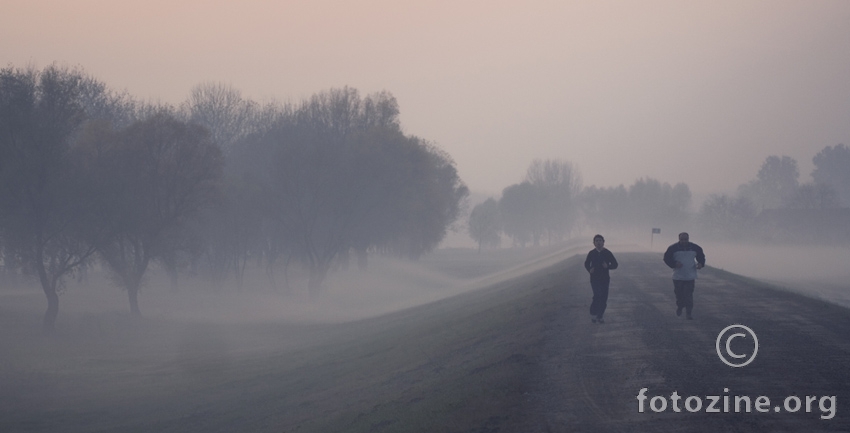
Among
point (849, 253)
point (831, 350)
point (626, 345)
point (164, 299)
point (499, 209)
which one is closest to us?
point (831, 350)

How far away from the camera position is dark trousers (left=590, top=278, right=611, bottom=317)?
21.1m

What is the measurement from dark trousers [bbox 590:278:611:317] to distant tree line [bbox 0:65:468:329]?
34.8 metres

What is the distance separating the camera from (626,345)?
18531 mm

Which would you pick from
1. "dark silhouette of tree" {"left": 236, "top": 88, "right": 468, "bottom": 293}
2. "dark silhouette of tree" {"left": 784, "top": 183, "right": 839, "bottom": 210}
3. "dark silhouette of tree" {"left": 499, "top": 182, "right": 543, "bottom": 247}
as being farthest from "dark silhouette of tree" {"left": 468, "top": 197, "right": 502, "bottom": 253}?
"dark silhouette of tree" {"left": 236, "top": 88, "right": 468, "bottom": 293}

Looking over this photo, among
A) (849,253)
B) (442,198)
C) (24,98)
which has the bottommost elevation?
(849,253)

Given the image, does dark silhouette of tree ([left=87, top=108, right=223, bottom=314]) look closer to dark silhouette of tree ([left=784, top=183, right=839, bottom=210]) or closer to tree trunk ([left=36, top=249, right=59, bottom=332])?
tree trunk ([left=36, top=249, right=59, bottom=332])

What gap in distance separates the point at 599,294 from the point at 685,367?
18.3 feet

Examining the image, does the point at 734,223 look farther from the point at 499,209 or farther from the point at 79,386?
the point at 79,386

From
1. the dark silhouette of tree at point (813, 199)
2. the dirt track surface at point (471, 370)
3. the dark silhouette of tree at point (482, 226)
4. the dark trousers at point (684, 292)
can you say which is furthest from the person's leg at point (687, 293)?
the dark silhouette of tree at point (813, 199)

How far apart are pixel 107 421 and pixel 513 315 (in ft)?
48.4

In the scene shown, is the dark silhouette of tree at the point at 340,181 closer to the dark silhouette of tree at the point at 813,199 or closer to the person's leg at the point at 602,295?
the person's leg at the point at 602,295

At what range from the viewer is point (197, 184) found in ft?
170

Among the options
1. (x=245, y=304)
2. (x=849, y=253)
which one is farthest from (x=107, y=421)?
(x=849, y=253)

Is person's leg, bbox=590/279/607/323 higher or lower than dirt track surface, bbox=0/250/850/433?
higher
